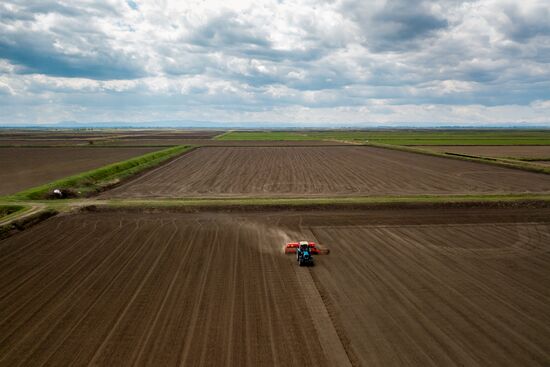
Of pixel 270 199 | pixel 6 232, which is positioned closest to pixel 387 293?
pixel 270 199

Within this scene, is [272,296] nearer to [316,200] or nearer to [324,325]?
[324,325]

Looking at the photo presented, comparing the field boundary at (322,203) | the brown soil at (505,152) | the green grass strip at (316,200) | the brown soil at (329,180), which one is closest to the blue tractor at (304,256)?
the field boundary at (322,203)

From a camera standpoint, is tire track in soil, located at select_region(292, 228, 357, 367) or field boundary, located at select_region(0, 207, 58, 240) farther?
field boundary, located at select_region(0, 207, 58, 240)

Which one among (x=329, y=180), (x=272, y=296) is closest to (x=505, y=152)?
(x=329, y=180)

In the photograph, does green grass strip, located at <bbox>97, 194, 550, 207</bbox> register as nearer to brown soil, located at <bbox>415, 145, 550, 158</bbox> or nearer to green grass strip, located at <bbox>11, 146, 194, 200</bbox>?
green grass strip, located at <bbox>11, 146, 194, 200</bbox>

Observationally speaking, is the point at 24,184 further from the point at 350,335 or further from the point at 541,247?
the point at 541,247

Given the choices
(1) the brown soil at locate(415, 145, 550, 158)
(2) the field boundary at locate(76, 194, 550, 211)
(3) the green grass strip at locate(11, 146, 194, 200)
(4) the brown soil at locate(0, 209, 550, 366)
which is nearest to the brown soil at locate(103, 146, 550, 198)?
(3) the green grass strip at locate(11, 146, 194, 200)

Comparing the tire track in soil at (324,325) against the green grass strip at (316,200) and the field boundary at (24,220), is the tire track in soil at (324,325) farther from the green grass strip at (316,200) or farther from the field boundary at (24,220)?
the field boundary at (24,220)
